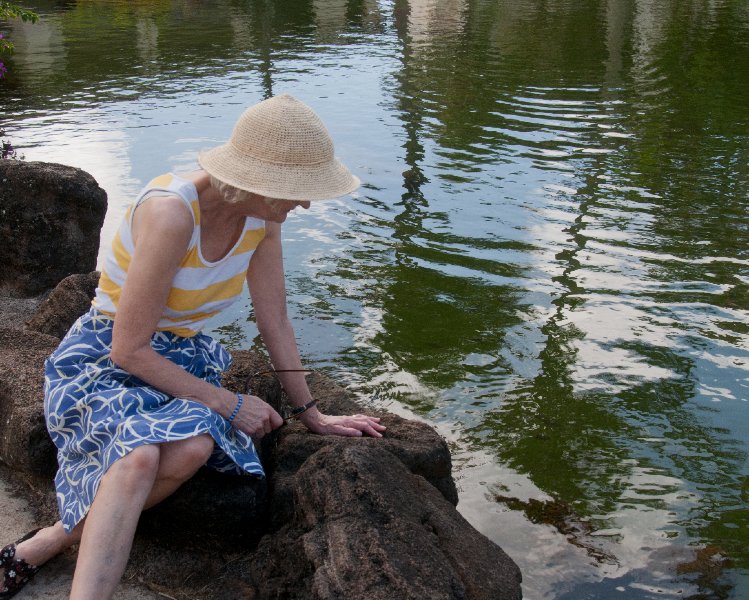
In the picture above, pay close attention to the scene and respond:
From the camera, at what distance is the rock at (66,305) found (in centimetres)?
454

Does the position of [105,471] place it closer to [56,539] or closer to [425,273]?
[56,539]

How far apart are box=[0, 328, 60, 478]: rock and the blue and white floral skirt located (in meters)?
0.50

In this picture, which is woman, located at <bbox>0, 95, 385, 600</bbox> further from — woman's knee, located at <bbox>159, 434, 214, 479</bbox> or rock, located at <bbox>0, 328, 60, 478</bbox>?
rock, located at <bbox>0, 328, 60, 478</bbox>

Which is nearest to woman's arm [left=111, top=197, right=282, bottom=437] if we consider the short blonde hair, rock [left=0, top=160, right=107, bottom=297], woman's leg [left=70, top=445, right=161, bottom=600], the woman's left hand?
the short blonde hair

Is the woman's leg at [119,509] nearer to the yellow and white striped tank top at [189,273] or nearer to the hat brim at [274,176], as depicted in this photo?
the yellow and white striped tank top at [189,273]

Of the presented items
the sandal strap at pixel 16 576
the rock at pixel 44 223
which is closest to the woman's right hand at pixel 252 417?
the sandal strap at pixel 16 576

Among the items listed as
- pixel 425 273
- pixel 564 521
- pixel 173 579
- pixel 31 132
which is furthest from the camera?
pixel 31 132

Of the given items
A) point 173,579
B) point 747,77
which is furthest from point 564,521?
point 747,77

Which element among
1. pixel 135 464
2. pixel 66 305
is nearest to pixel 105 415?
pixel 135 464

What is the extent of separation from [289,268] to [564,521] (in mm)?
3567

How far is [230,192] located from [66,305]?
210 cm

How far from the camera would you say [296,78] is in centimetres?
1370

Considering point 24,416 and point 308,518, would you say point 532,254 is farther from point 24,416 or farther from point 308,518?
point 308,518

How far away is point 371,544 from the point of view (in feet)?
8.29
